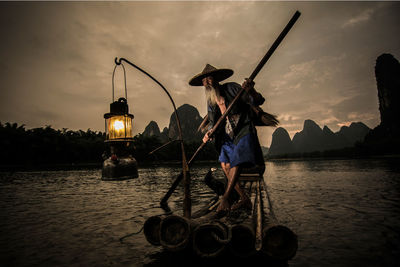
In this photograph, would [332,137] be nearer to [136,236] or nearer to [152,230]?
[136,236]

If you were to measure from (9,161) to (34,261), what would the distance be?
183ft

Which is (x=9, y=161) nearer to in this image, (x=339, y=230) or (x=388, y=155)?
(x=339, y=230)

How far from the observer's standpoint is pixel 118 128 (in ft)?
22.3

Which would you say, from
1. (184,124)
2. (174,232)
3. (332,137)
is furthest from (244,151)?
(332,137)

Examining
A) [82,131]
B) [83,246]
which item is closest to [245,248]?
[83,246]

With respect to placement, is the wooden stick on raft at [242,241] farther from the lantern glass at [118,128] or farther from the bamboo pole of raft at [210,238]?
the lantern glass at [118,128]

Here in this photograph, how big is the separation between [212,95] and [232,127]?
71cm

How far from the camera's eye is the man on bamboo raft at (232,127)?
3168mm

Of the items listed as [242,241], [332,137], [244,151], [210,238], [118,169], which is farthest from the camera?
[332,137]

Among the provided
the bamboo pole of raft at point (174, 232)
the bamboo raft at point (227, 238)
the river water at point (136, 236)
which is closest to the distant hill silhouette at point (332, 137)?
the river water at point (136, 236)

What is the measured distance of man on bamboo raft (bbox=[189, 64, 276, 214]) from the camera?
317 centimetres

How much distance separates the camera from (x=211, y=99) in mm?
3695

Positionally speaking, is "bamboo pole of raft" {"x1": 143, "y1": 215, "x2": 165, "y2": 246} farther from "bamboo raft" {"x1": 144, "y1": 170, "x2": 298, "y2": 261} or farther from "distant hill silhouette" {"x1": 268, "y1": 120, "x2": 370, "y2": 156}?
"distant hill silhouette" {"x1": 268, "y1": 120, "x2": 370, "y2": 156}

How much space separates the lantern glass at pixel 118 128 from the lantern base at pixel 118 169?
2.38 feet
